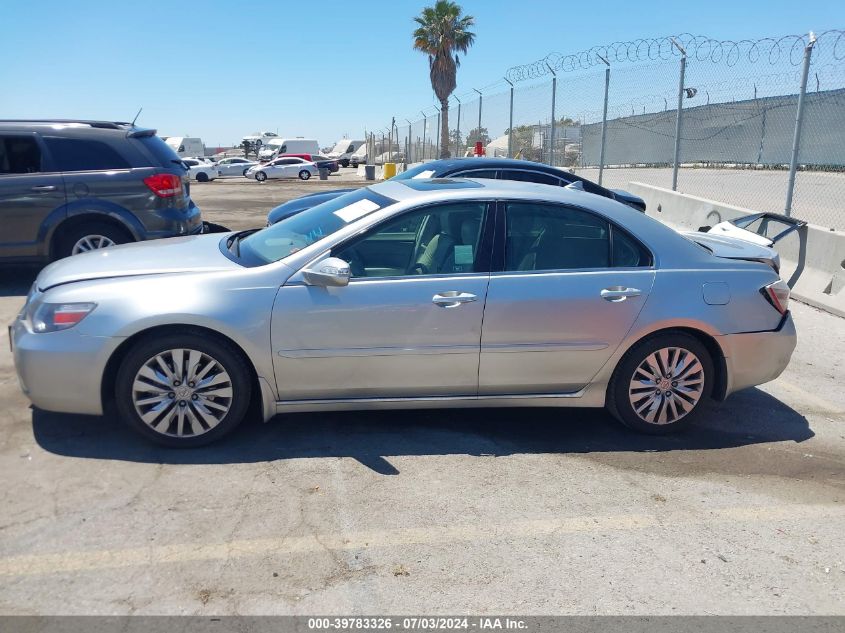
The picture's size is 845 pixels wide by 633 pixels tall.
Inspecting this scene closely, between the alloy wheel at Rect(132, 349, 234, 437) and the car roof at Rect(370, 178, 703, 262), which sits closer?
the alloy wheel at Rect(132, 349, 234, 437)

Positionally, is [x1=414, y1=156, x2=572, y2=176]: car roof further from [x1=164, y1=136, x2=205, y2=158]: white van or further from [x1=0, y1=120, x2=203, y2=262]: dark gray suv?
[x1=164, y1=136, x2=205, y2=158]: white van

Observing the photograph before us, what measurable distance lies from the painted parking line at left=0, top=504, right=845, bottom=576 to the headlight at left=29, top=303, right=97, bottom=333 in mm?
1358

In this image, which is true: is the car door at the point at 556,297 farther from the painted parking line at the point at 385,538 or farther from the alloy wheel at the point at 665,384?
the painted parking line at the point at 385,538

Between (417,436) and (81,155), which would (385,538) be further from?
(81,155)

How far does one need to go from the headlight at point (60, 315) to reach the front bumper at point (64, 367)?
4 centimetres

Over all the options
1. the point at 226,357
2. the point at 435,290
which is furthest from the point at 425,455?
the point at 226,357

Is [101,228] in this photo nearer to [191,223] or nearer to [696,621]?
[191,223]

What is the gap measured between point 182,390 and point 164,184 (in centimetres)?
473

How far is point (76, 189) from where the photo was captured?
26.0 ft

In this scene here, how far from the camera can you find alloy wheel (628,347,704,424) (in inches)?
180

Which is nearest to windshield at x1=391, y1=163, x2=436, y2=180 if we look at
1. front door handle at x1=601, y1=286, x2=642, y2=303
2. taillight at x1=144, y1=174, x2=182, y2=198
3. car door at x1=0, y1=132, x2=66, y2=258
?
taillight at x1=144, y1=174, x2=182, y2=198

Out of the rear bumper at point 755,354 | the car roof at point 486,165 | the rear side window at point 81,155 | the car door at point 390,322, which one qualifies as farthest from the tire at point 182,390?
the car roof at point 486,165

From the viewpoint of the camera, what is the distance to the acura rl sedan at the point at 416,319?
411 cm

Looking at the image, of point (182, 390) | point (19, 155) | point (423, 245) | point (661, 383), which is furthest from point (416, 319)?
point (19, 155)
